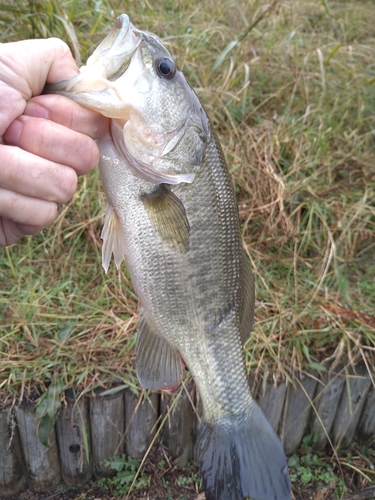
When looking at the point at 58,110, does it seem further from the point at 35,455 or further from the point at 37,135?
the point at 35,455

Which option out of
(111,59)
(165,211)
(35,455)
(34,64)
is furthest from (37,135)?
(35,455)

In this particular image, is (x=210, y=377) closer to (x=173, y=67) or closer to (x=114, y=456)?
(x=173, y=67)

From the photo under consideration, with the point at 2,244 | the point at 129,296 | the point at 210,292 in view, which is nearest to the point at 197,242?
the point at 210,292

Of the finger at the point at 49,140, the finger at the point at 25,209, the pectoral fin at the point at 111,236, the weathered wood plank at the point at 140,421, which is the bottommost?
the weathered wood plank at the point at 140,421

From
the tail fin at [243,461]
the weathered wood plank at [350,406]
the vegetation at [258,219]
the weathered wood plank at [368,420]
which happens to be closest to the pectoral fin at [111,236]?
the tail fin at [243,461]

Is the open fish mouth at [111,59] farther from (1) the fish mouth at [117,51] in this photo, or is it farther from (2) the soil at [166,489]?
(2) the soil at [166,489]

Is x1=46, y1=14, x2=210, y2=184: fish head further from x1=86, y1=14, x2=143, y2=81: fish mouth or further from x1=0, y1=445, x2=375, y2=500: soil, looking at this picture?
x1=0, y1=445, x2=375, y2=500: soil
